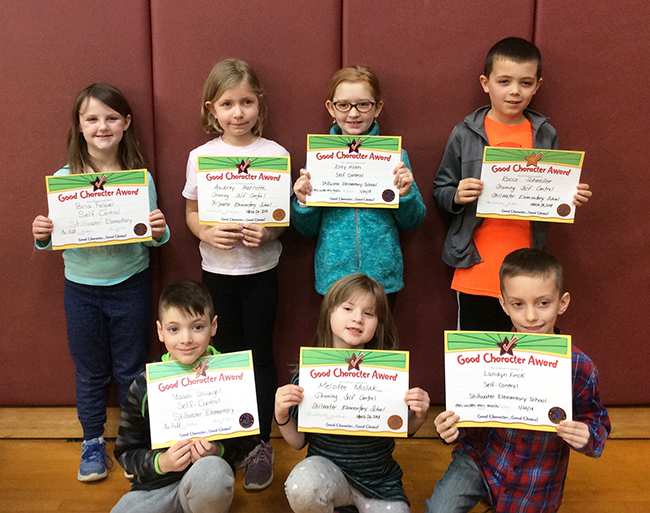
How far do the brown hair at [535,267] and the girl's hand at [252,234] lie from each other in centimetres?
90

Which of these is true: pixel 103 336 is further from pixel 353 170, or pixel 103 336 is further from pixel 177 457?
pixel 353 170

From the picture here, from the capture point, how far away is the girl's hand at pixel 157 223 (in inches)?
82.0

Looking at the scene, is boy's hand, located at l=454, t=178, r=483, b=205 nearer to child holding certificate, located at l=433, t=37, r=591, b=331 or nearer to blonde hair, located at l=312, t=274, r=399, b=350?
child holding certificate, located at l=433, t=37, r=591, b=331

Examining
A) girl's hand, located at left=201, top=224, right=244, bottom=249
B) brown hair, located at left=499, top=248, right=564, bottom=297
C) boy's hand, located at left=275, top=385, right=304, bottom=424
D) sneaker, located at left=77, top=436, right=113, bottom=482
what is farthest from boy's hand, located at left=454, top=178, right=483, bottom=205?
sneaker, located at left=77, top=436, right=113, bottom=482

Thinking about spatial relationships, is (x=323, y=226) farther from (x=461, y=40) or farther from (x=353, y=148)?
(x=461, y=40)

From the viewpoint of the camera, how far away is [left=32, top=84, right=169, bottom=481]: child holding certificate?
85.7 inches

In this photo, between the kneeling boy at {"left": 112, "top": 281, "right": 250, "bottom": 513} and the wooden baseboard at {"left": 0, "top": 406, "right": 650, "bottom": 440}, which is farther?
the wooden baseboard at {"left": 0, "top": 406, "right": 650, "bottom": 440}

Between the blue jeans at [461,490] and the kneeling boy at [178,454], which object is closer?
the kneeling boy at [178,454]

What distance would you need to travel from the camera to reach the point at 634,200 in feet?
8.05

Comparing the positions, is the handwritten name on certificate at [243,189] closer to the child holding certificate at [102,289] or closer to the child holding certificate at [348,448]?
the child holding certificate at [102,289]

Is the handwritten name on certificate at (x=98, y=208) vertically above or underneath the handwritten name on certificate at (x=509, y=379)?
above

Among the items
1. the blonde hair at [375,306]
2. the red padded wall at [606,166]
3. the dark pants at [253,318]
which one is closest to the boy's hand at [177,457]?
the blonde hair at [375,306]

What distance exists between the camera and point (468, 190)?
2.11m

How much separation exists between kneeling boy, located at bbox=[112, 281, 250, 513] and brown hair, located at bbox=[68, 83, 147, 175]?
2.50 ft
